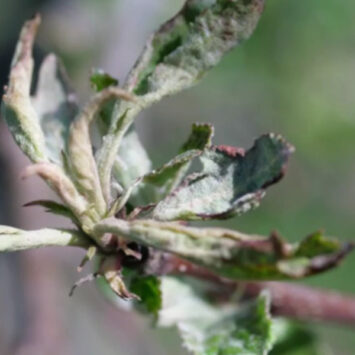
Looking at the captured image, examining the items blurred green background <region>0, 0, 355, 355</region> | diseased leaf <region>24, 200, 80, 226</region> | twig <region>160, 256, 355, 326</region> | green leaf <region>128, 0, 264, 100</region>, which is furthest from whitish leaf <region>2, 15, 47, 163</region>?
blurred green background <region>0, 0, 355, 355</region>

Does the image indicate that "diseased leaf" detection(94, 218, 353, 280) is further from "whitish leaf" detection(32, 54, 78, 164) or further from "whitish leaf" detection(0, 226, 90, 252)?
"whitish leaf" detection(32, 54, 78, 164)

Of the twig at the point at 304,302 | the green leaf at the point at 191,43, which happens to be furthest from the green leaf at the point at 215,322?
the green leaf at the point at 191,43

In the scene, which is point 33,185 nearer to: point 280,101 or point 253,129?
point 280,101

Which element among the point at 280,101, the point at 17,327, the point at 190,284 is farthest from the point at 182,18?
the point at 280,101

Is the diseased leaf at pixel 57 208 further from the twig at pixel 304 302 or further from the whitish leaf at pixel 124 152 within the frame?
the twig at pixel 304 302

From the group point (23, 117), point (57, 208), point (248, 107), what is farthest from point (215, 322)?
point (248, 107)

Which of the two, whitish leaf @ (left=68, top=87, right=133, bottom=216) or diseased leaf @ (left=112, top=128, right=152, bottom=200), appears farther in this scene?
diseased leaf @ (left=112, top=128, right=152, bottom=200)
